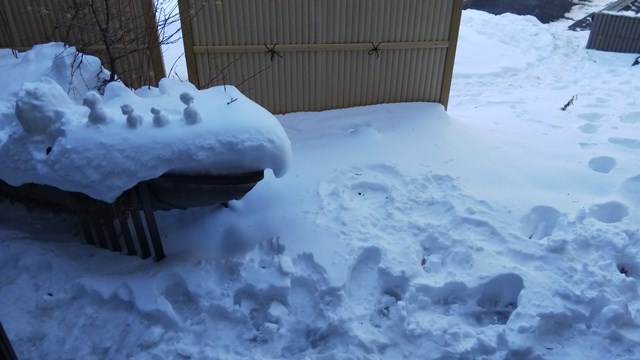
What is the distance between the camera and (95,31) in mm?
5637

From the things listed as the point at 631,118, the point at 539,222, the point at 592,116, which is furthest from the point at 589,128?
the point at 539,222

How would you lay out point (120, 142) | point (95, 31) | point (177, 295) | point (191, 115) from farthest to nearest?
point (95, 31) → point (177, 295) → point (191, 115) → point (120, 142)

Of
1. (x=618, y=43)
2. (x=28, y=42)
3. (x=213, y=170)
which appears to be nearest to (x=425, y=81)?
(x=213, y=170)

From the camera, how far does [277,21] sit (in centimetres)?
596

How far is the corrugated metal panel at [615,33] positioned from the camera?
10.8m

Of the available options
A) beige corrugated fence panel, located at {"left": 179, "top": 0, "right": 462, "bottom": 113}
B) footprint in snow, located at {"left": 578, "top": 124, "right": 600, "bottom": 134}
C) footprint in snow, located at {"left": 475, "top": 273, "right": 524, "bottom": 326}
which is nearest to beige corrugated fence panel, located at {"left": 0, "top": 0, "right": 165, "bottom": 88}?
beige corrugated fence panel, located at {"left": 179, "top": 0, "right": 462, "bottom": 113}

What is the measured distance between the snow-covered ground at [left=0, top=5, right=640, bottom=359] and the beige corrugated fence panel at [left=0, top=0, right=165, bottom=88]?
2.32 m

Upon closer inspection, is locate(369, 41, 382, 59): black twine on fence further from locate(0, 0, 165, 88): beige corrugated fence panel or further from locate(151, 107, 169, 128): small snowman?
locate(151, 107, 169, 128): small snowman

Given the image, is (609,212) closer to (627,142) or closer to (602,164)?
(602,164)

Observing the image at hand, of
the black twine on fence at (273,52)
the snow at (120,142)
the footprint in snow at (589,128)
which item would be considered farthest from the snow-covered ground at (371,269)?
the black twine on fence at (273,52)

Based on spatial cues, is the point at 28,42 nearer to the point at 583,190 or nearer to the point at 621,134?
the point at 583,190

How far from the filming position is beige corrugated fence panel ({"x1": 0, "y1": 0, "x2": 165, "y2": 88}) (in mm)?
5543

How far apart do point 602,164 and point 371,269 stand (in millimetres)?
3397

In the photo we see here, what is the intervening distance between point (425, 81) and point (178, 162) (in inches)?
181
